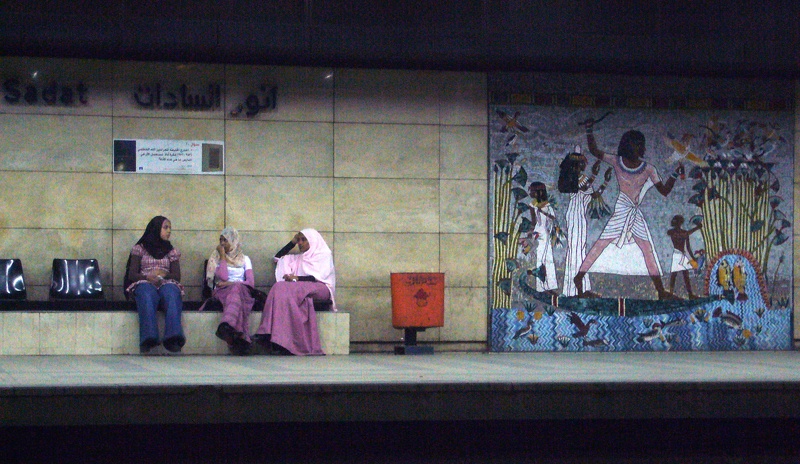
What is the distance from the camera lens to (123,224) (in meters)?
13.3

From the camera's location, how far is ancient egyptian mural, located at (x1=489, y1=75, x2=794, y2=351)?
1395 cm

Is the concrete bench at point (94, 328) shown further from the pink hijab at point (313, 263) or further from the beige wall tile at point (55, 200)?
the beige wall tile at point (55, 200)

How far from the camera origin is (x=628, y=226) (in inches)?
555

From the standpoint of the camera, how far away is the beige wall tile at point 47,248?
13.1 metres

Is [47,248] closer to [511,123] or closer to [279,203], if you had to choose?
[279,203]

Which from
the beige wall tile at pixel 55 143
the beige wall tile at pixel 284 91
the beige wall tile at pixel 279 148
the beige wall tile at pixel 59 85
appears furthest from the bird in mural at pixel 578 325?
the beige wall tile at pixel 59 85

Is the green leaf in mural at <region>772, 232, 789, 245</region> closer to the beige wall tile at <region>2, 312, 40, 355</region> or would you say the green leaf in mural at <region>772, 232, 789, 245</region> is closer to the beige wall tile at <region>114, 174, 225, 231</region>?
the beige wall tile at <region>114, 174, 225, 231</region>

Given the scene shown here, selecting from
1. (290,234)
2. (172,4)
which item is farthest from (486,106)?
(172,4)

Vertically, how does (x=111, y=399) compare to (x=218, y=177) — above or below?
below

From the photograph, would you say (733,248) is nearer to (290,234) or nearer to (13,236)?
(290,234)

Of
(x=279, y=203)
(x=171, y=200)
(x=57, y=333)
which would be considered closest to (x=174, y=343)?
(x=57, y=333)

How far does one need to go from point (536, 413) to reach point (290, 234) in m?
5.65

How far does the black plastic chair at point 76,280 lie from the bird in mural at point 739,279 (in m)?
6.91

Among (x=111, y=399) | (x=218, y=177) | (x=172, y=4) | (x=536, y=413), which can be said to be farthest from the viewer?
(x=218, y=177)
